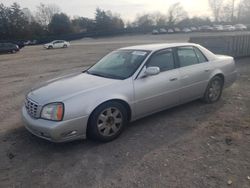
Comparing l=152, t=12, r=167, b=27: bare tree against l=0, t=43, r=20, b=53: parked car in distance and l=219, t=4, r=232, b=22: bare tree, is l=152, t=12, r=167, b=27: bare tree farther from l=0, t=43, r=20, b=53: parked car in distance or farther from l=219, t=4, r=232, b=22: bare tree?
l=0, t=43, r=20, b=53: parked car in distance

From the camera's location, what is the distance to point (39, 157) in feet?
12.1

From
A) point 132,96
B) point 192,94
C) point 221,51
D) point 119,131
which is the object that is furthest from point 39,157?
point 221,51

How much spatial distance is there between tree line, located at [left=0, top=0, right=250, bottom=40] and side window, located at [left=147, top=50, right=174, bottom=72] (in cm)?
6312

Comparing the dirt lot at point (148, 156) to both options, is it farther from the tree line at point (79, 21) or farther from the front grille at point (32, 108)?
the tree line at point (79, 21)

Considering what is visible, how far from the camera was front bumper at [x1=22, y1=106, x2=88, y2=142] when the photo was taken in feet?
11.7

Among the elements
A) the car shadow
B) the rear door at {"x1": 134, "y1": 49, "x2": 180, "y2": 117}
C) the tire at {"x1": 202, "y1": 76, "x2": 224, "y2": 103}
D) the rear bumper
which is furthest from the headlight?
the rear bumper

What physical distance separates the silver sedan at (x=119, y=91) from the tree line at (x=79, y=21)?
62.9m

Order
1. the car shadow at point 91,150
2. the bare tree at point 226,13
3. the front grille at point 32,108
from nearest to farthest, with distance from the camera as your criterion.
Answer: the car shadow at point 91,150 < the front grille at point 32,108 < the bare tree at point 226,13

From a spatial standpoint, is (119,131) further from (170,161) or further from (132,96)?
(170,161)

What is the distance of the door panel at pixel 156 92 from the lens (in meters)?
4.30

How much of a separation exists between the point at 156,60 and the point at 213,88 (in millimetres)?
1841

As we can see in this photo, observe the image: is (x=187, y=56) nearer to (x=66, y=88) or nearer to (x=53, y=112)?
(x=66, y=88)

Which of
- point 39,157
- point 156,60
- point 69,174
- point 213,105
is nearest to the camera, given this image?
point 69,174

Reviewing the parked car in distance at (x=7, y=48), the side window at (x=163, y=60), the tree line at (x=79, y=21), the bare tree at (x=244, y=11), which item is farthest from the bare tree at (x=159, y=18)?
the side window at (x=163, y=60)
